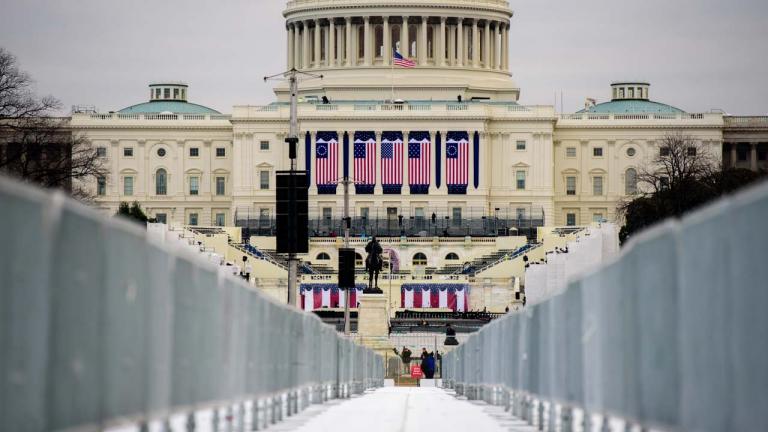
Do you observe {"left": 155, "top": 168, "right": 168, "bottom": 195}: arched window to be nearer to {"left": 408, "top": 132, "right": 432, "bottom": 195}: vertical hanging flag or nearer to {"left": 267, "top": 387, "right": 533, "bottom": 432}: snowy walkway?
{"left": 408, "top": 132, "right": 432, "bottom": 195}: vertical hanging flag

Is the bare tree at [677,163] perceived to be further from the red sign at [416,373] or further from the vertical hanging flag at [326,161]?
the red sign at [416,373]

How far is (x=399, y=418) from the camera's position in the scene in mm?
31266

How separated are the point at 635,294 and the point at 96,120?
575 feet

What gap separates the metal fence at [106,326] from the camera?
13.1 metres

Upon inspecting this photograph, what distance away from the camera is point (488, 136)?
19012cm

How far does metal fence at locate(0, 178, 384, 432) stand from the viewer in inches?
517

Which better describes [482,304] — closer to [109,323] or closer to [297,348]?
[297,348]

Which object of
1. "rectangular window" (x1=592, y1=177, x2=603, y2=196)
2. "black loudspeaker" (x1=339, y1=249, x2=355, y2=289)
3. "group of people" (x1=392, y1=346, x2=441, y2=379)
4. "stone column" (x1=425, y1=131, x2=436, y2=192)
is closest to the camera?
"group of people" (x1=392, y1=346, x2=441, y2=379)

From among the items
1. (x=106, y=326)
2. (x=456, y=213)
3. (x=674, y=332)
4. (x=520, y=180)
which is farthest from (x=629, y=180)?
(x=106, y=326)

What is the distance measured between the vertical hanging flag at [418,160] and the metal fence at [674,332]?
15763cm

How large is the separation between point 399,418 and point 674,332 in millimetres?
14894

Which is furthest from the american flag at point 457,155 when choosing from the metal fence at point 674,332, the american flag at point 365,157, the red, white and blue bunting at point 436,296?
the metal fence at point 674,332

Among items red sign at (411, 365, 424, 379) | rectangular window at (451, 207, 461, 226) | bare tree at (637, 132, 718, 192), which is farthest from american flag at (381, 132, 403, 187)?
red sign at (411, 365, 424, 379)

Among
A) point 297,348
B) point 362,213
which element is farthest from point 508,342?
point 362,213
